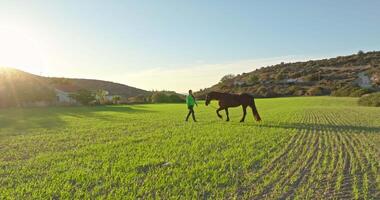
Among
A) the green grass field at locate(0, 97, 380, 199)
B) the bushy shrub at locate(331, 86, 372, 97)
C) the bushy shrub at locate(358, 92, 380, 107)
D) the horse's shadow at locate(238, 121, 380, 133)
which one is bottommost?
the green grass field at locate(0, 97, 380, 199)

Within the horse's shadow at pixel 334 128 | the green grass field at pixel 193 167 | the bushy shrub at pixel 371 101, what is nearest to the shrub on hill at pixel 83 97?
the bushy shrub at pixel 371 101

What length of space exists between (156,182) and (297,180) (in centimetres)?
282

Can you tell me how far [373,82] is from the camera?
68938mm

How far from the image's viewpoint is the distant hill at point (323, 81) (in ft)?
226

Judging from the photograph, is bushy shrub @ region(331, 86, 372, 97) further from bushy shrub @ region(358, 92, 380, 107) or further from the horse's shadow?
the horse's shadow

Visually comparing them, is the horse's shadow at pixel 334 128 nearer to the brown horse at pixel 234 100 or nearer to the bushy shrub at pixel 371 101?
the brown horse at pixel 234 100

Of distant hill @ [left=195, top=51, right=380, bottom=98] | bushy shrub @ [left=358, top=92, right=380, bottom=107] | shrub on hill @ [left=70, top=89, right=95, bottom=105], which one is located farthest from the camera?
distant hill @ [left=195, top=51, right=380, bottom=98]

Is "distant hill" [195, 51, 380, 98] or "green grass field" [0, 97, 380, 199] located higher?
"distant hill" [195, 51, 380, 98]

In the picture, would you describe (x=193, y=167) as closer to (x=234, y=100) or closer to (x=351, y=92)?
(x=234, y=100)

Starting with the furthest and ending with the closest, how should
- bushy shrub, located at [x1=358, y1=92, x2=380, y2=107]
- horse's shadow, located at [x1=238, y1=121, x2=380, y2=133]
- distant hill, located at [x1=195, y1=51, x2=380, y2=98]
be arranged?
1. distant hill, located at [x1=195, y1=51, x2=380, y2=98]
2. bushy shrub, located at [x1=358, y1=92, x2=380, y2=107]
3. horse's shadow, located at [x1=238, y1=121, x2=380, y2=133]

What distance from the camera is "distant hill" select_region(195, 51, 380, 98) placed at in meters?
69.0

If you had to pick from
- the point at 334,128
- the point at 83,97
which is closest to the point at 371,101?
the point at 334,128

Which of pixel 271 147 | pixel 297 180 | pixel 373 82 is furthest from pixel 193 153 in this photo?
pixel 373 82

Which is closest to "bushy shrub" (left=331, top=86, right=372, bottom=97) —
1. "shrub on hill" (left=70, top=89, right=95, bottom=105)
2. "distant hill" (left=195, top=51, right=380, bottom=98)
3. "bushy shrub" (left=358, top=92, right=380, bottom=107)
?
"distant hill" (left=195, top=51, right=380, bottom=98)
